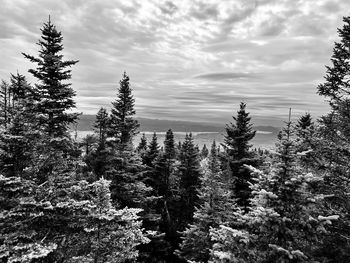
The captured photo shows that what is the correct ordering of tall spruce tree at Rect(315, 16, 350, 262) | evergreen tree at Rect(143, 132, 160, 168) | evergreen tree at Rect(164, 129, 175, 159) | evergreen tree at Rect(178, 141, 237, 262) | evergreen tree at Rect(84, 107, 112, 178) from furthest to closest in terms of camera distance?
evergreen tree at Rect(143, 132, 160, 168), evergreen tree at Rect(164, 129, 175, 159), evergreen tree at Rect(84, 107, 112, 178), evergreen tree at Rect(178, 141, 237, 262), tall spruce tree at Rect(315, 16, 350, 262)

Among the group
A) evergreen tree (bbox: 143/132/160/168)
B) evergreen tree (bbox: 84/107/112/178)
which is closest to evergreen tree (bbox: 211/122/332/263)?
evergreen tree (bbox: 84/107/112/178)

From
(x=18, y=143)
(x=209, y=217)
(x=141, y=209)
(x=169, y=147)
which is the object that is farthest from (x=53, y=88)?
(x=169, y=147)

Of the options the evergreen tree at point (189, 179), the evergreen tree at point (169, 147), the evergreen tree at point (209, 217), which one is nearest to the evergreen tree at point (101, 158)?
the evergreen tree at point (169, 147)

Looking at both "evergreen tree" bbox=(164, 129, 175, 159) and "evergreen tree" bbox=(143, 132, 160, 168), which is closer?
"evergreen tree" bbox=(164, 129, 175, 159)

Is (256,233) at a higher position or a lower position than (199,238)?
higher

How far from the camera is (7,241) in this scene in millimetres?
10141

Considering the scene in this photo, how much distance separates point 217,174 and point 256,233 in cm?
1165

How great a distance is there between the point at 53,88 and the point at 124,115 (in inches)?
353

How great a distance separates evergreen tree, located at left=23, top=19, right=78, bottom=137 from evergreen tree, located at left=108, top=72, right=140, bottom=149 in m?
7.45

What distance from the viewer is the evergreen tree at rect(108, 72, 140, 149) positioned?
22234 mm

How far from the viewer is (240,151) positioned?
21.5 m

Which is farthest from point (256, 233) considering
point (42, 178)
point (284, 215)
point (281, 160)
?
point (42, 178)

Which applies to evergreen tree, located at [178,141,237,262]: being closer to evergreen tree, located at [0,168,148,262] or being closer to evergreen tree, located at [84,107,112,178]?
evergreen tree, located at [0,168,148,262]

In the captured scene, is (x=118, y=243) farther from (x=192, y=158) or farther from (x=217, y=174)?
(x=192, y=158)
